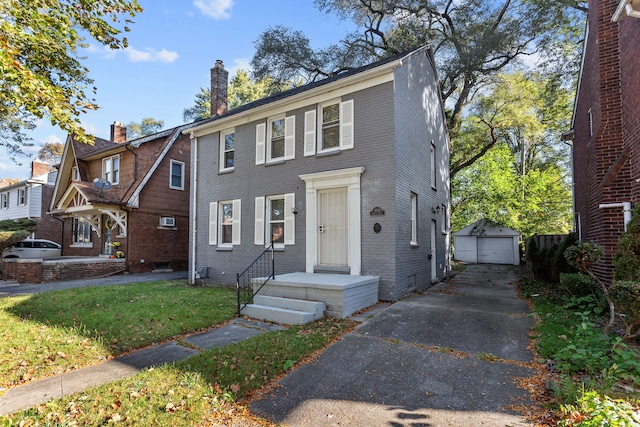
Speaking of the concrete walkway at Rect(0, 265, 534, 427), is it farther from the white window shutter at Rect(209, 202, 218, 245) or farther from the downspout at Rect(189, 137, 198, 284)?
the downspout at Rect(189, 137, 198, 284)

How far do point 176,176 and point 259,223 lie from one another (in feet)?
26.0

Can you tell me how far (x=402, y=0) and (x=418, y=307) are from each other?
1664cm

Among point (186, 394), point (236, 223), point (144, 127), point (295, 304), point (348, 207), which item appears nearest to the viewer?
point (186, 394)

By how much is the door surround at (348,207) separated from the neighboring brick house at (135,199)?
361 inches

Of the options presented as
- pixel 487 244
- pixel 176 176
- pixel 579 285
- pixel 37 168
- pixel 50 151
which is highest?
pixel 50 151

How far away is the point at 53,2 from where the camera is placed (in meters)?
5.67

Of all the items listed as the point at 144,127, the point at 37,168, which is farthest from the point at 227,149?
the point at 144,127

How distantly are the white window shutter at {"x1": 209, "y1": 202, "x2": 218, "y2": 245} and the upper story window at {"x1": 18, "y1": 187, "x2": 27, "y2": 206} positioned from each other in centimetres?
1937

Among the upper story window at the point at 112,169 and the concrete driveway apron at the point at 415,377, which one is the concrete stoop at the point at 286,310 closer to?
the concrete driveway apron at the point at 415,377

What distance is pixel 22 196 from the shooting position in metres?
22.4

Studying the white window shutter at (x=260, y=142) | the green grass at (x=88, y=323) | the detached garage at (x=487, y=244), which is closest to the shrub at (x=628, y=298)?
the green grass at (x=88, y=323)

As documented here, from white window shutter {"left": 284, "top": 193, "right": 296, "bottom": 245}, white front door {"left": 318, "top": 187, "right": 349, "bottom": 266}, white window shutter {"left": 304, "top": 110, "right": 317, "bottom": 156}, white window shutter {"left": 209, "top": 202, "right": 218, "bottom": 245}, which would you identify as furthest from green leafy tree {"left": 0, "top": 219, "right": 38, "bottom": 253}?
white front door {"left": 318, "top": 187, "right": 349, "bottom": 266}

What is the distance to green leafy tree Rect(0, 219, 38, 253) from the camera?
1198 centimetres

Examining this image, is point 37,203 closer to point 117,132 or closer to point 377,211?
point 117,132
